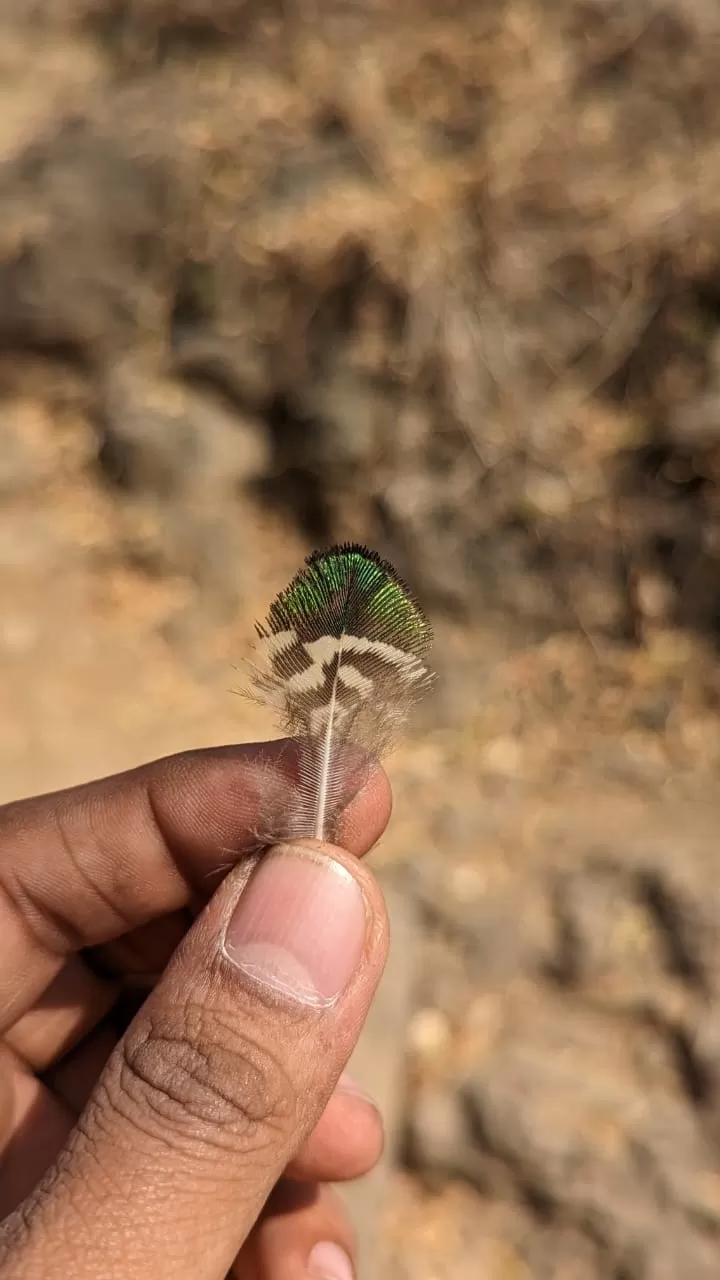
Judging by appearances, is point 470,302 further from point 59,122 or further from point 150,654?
point 59,122

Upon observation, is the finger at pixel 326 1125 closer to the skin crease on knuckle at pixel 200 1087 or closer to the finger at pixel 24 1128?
the finger at pixel 24 1128

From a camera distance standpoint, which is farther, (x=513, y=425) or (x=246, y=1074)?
(x=513, y=425)

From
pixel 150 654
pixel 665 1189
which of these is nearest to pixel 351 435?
pixel 150 654

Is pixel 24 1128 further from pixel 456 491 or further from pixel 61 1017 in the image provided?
pixel 456 491

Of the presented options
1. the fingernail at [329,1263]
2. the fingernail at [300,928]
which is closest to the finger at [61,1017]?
the fingernail at [329,1263]

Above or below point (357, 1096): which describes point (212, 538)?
above

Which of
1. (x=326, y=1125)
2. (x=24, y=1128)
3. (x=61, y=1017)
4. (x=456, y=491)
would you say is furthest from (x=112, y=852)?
(x=456, y=491)
